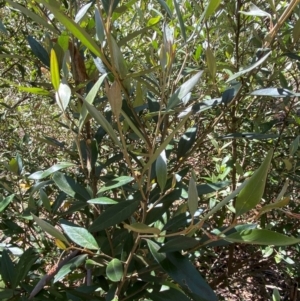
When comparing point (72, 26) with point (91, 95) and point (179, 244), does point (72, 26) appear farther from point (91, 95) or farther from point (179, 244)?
point (179, 244)

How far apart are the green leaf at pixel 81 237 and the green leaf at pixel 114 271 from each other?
1.9 inches

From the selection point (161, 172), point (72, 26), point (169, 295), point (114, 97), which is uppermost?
point (72, 26)

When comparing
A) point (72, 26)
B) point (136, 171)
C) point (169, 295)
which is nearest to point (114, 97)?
point (72, 26)

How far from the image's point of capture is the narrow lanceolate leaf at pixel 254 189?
1.66ft

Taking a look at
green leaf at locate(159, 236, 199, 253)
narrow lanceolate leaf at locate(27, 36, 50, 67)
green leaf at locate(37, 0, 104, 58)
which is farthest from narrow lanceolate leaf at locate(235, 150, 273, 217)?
narrow lanceolate leaf at locate(27, 36, 50, 67)

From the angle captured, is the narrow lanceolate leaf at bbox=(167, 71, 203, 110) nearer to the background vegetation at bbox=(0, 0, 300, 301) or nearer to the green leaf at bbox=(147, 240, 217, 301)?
the background vegetation at bbox=(0, 0, 300, 301)

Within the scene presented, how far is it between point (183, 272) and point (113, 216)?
16cm

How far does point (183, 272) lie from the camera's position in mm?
687

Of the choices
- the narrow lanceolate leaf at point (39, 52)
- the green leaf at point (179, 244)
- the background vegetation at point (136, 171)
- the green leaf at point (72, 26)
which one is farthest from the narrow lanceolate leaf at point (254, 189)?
the narrow lanceolate leaf at point (39, 52)

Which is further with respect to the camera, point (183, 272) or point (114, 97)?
point (183, 272)

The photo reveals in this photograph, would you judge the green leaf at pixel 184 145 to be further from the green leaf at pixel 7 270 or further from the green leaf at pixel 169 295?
the green leaf at pixel 7 270

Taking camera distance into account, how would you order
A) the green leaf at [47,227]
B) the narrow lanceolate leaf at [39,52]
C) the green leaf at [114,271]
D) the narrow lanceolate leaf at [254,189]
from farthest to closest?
1. the narrow lanceolate leaf at [39,52]
2. the green leaf at [114,271]
3. the green leaf at [47,227]
4. the narrow lanceolate leaf at [254,189]

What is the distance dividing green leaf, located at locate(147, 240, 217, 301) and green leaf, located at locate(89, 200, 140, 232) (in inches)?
2.6

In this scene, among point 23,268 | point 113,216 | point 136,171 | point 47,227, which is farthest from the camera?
point 136,171
